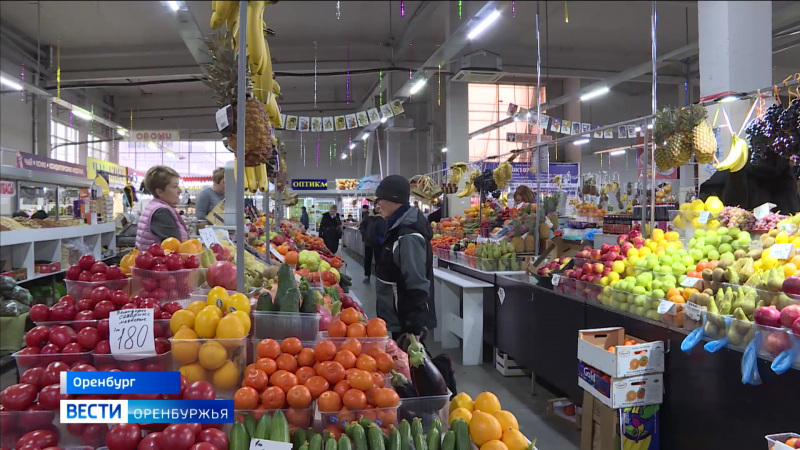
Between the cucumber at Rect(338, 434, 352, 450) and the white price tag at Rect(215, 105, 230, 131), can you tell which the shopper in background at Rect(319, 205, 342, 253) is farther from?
the cucumber at Rect(338, 434, 352, 450)

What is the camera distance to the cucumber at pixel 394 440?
1.43m

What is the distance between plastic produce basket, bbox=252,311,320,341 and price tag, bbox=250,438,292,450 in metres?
0.52

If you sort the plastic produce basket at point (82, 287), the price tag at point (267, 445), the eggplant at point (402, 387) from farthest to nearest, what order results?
1. the plastic produce basket at point (82, 287)
2. the eggplant at point (402, 387)
3. the price tag at point (267, 445)

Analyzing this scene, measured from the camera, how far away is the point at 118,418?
125cm

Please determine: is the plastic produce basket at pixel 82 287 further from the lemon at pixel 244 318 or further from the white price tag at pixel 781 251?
the white price tag at pixel 781 251

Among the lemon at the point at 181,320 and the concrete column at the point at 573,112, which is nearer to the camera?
the lemon at the point at 181,320

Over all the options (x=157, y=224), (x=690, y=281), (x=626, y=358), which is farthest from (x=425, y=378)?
(x=157, y=224)

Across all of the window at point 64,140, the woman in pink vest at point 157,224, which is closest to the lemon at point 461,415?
the woman in pink vest at point 157,224

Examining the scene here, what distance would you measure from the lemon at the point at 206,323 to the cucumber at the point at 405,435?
666mm

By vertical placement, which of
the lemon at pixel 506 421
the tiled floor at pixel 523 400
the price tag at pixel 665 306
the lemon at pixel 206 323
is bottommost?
the tiled floor at pixel 523 400

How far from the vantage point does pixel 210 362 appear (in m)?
1.61

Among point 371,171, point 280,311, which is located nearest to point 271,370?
point 280,311

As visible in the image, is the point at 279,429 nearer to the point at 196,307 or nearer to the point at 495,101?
the point at 196,307

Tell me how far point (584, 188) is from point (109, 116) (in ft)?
58.6
